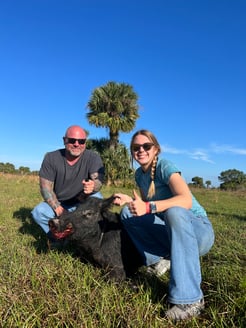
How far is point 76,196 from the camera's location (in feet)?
16.3

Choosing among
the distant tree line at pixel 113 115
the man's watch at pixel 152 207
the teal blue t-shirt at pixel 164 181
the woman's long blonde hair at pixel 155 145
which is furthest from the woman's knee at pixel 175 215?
the distant tree line at pixel 113 115

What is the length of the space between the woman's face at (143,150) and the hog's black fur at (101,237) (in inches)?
19.8

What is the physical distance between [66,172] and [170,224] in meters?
2.68

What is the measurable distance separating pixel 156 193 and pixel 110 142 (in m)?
19.7

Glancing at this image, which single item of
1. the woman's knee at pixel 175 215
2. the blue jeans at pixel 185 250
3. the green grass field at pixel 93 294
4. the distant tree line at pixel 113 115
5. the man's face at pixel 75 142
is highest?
the distant tree line at pixel 113 115

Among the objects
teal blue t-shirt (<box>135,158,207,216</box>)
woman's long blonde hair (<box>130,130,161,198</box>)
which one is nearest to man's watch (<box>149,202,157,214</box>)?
teal blue t-shirt (<box>135,158,207,216</box>)

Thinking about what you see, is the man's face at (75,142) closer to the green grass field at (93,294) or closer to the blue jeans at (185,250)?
the green grass field at (93,294)

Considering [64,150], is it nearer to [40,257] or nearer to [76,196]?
[76,196]

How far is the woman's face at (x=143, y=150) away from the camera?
311 centimetres

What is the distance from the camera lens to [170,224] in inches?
102

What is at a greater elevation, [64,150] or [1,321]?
[64,150]

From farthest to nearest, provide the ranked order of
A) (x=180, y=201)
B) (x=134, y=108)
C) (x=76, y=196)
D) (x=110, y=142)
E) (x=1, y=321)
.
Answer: (x=134, y=108)
(x=110, y=142)
(x=76, y=196)
(x=180, y=201)
(x=1, y=321)

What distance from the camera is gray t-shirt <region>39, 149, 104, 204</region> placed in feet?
16.1

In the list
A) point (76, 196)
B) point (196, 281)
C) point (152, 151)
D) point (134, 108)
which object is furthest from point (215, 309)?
point (134, 108)
